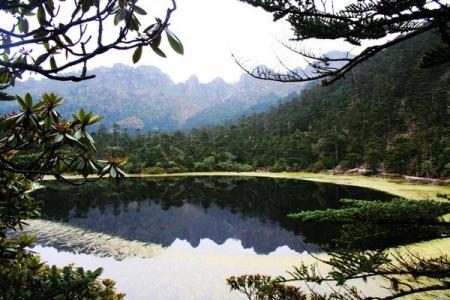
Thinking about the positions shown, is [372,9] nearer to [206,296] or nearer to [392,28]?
[392,28]

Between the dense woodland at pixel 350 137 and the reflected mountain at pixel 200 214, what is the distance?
11.8m

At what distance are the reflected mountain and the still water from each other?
0.04 m

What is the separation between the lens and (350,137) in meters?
39.1

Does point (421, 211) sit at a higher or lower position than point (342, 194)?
higher

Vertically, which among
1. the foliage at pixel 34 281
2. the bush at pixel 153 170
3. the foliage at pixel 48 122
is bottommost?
the bush at pixel 153 170

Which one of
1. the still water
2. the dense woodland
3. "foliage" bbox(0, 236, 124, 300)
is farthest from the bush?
"foliage" bbox(0, 236, 124, 300)

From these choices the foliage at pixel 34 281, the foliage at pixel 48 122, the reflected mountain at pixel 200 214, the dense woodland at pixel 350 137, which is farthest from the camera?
the dense woodland at pixel 350 137

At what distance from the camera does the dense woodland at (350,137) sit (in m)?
30.4

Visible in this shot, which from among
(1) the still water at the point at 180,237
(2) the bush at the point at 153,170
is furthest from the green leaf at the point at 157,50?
(2) the bush at the point at 153,170

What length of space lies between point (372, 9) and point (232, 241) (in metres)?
11.7

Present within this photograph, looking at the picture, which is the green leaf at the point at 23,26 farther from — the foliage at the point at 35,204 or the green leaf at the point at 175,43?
the green leaf at the point at 175,43

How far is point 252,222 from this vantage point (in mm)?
15508

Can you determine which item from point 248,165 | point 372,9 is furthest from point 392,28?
point 248,165

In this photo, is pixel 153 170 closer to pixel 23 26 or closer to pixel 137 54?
pixel 23 26
